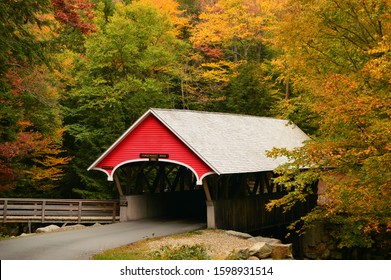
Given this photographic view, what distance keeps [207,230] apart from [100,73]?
16.4 metres

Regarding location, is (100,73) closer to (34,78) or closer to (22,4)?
(34,78)

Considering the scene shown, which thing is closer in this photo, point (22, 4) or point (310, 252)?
point (22, 4)

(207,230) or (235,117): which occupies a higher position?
(235,117)

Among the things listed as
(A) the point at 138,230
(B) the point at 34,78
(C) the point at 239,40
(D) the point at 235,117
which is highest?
(C) the point at 239,40

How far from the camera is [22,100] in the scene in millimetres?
20516

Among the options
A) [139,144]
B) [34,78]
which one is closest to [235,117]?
[139,144]

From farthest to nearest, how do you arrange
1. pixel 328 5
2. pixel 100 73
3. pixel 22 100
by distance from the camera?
pixel 100 73 → pixel 22 100 → pixel 328 5

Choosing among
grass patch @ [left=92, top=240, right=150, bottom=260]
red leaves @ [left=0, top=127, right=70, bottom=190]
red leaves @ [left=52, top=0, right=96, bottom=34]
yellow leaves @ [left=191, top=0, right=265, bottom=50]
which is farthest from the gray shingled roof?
yellow leaves @ [left=191, top=0, right=265, bottom=50]

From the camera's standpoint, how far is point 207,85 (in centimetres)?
4012

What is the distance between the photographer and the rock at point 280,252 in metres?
14.4

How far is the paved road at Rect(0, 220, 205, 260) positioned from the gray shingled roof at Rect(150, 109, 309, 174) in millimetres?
2978

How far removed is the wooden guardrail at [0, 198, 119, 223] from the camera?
936 inches

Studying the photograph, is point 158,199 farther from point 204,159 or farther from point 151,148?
point 204,159
